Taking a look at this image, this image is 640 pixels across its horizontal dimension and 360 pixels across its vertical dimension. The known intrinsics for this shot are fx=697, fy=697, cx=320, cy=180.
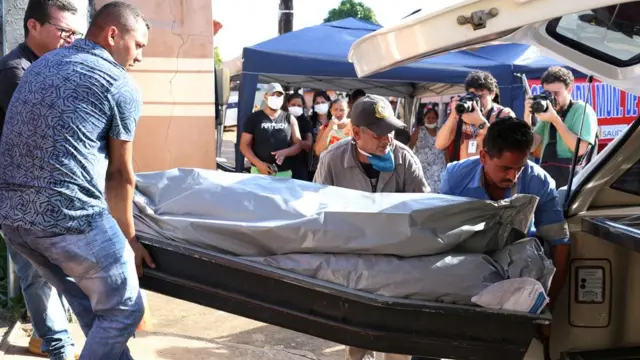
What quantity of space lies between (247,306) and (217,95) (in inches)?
213

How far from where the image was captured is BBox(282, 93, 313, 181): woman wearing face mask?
7426mm

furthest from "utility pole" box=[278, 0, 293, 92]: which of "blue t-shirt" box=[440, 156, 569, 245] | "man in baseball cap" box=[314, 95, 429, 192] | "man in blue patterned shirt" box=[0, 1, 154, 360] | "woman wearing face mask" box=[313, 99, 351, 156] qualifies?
"man in blue patterned shirt" box=[0, 1, 154, 360]

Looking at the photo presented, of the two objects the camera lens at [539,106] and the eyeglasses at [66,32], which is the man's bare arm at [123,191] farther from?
the camera lens at [539,106]

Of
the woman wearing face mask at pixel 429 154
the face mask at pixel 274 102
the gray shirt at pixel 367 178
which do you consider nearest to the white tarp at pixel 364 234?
the gray shirt at pixel 367 178

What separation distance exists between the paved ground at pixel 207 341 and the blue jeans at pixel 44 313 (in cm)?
49

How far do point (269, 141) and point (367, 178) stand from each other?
3817 millimetres

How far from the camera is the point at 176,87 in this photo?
738 centimetres

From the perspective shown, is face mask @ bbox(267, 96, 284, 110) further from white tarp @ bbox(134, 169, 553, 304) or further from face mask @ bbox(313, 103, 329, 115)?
white tarp @ bbox(134, 169, 553, 304)

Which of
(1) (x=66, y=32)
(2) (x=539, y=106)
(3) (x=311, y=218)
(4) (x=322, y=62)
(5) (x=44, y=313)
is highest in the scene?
(1) (x=66, y=32)

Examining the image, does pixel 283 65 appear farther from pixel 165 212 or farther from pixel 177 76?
pixel 165 212

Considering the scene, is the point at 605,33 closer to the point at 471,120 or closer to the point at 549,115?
the point at 549,115

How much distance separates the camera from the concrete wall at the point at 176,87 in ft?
23.9

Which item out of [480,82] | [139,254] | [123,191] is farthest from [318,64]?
[139,254]

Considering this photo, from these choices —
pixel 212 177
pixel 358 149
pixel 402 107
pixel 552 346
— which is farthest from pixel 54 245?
pixel 402 107
